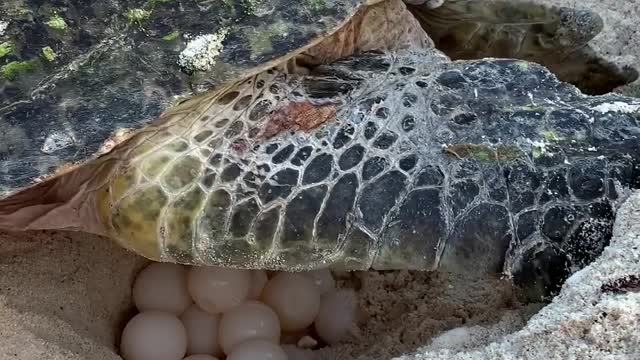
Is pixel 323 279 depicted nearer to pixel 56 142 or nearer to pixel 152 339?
pixel 152 339

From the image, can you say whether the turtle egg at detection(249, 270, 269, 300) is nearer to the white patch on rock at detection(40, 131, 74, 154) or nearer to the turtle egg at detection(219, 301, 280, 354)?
the turtle egg at detection(219, 301, 280, 354)

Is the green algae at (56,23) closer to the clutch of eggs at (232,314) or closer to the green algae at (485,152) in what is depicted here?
the clutch of eggs at (232,314)

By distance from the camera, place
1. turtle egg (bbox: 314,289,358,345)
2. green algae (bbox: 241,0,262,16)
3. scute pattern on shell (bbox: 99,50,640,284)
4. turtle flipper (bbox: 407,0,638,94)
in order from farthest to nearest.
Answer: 1. turtle flipper (bbox: 407,0,638,94)
2. turtle egg (bbox: 314,289,358,345)
3. green algae (bbox: 241,0,262,16)
4. scute pattern on shell (bbox: 99,50,640,284)

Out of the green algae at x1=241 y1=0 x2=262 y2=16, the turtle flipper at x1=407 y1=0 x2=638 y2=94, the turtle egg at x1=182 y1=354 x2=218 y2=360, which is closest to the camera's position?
the green algae at x1=241 y1=0 x2=262 y2=16

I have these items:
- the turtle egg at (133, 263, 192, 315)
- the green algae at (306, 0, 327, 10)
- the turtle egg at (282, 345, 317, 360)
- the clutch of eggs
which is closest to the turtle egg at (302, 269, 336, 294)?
the clutch of eggs

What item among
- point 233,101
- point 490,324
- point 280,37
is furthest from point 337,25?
point 490,324

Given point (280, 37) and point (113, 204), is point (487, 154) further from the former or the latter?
point (113, 204)
